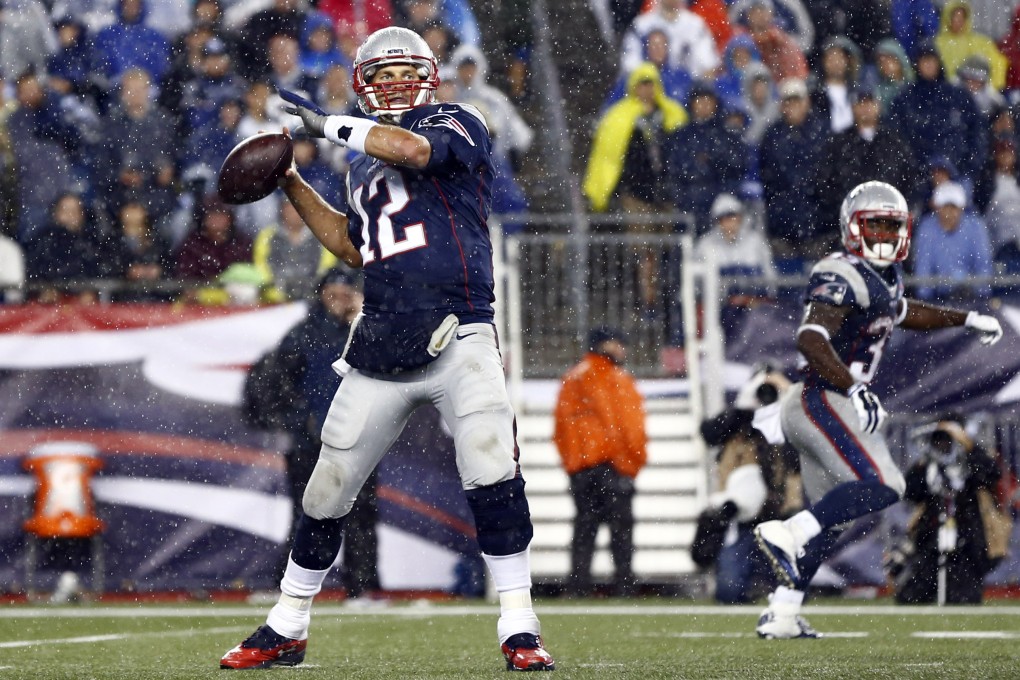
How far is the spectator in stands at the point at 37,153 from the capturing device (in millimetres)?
11727

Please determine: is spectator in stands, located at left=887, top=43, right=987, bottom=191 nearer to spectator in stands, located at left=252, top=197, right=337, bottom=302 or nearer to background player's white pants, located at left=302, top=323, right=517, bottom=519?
spectator in stands, located at left=252, top=197, right=337, bottom=302

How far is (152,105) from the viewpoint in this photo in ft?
41.0

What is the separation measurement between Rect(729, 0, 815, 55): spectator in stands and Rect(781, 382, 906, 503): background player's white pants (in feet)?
23.4

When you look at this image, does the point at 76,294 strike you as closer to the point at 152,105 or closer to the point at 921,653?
the point at 152,105

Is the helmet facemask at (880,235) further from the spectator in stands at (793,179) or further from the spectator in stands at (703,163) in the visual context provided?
the spectator in stands at (703,163)

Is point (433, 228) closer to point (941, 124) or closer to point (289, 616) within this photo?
point (289, 616)

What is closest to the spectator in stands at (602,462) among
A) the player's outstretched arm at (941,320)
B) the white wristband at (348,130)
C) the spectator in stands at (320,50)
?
the player's outstretched arm at (941,320)

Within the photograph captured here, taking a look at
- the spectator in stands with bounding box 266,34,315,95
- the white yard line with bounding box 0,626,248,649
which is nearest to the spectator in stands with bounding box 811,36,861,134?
the spectator in stands with bounding box 266,34,315,95

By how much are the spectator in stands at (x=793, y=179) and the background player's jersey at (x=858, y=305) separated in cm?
455

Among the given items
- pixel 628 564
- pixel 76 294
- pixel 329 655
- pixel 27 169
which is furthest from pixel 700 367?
pixel 329 655

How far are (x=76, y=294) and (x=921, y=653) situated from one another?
20.5 feet

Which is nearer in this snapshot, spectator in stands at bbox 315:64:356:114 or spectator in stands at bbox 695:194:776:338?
spectator in stands at bbox 695:194:776:338

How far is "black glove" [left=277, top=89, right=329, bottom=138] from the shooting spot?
17.4ft

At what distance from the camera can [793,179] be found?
11.9 meters
